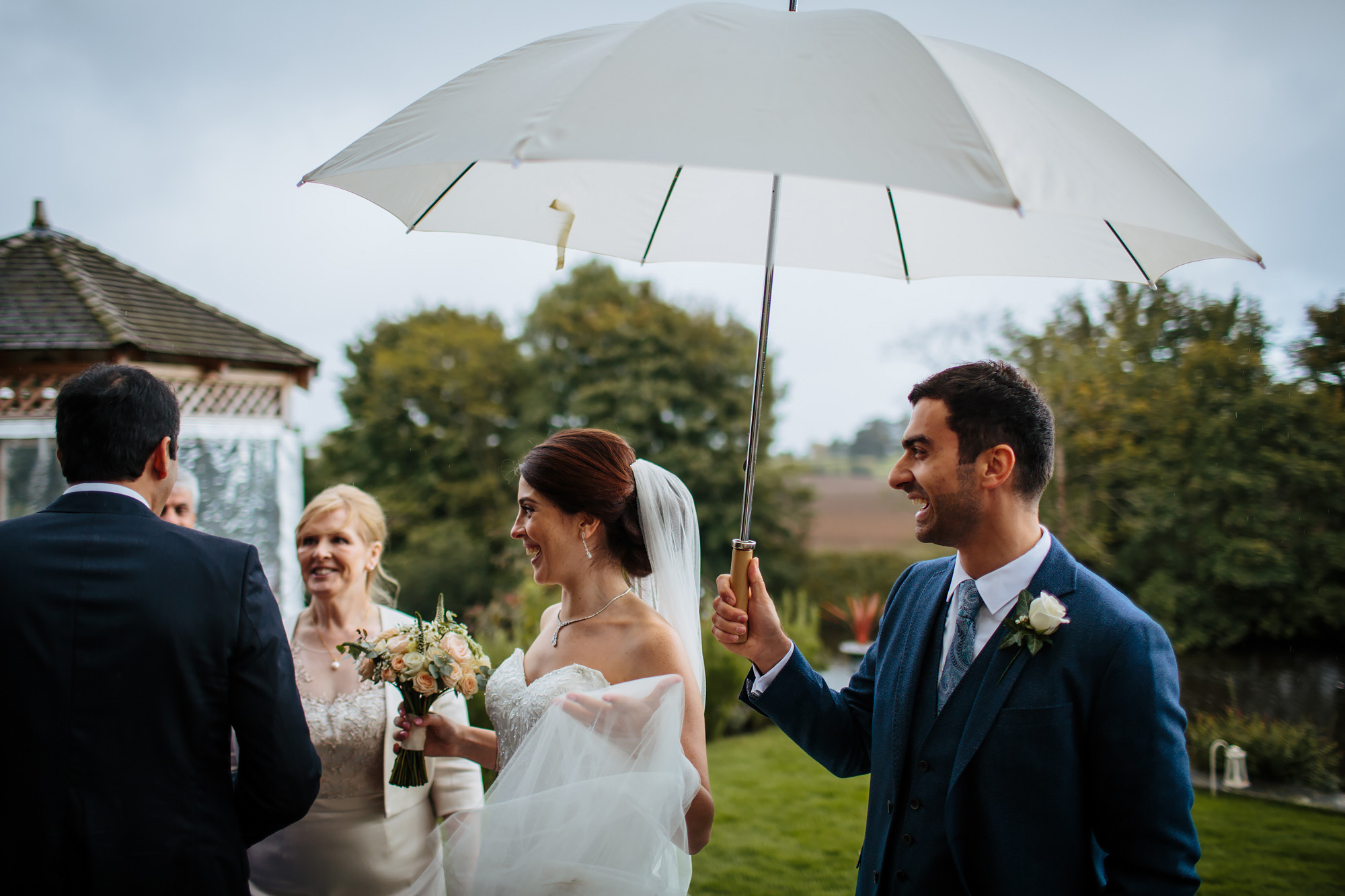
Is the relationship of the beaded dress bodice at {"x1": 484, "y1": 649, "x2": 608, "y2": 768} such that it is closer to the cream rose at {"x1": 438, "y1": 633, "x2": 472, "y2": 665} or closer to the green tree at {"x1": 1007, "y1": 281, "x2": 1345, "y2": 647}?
the cream rose at {"x1": 438, "y1": 633, "x2": 472, "y2": 665}

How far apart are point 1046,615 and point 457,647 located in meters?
1.63

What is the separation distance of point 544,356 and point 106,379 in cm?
2115


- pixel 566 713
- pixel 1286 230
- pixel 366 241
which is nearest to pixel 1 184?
pixel 366 241

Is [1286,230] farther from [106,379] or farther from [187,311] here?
[187,311]

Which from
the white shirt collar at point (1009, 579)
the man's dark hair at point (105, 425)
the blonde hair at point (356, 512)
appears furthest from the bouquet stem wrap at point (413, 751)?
the white shirt collar at point (1009, 579)

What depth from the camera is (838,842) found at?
232 inches

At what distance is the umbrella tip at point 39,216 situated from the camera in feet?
31.8

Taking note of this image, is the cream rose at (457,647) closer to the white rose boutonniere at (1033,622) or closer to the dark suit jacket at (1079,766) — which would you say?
the dark suit jacket at (1079,766)

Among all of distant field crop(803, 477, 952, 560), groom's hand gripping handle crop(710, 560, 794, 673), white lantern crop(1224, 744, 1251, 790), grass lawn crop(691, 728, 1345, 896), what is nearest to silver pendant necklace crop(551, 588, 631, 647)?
groom's hand gripping handle crop(710, 560, 794, 673)

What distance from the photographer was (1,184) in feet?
35.6

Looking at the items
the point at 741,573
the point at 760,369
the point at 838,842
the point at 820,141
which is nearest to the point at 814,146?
the point at 820,141

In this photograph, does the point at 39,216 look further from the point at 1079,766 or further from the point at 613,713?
the point at 1079,766

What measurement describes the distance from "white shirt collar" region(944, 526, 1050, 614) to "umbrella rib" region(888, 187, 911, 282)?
0.93 m

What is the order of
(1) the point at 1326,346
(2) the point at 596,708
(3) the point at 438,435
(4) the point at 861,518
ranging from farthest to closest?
1. (3) the point at 438,435
2. (4) the point at 861,518
3. (1) the point at 1326,346
4. (2) the point at 596,708
